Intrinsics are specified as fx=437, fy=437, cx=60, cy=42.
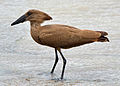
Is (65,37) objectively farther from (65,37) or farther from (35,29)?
(35,29)

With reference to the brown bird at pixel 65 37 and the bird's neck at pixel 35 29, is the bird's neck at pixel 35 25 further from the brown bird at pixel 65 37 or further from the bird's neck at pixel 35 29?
the brown bird at pixel 65 37

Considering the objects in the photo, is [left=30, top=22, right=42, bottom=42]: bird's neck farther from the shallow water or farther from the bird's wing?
the shallow water

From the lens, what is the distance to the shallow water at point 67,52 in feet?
20.4

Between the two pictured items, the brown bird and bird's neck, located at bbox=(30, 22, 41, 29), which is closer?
the brown bird

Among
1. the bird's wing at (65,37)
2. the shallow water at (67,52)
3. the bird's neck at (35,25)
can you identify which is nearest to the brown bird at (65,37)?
the bird's wing at (65,37)

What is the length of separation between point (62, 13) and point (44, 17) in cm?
444

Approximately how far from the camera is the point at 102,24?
977cm

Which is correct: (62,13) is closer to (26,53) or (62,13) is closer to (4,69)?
(26,53)

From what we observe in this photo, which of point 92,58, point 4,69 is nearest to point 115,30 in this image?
point 92,58

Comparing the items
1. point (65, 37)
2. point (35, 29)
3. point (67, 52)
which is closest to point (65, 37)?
point (65, 37)

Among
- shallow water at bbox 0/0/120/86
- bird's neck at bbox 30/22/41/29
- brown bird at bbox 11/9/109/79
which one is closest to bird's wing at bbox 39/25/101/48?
brown bird at bbox 11/9/109/79

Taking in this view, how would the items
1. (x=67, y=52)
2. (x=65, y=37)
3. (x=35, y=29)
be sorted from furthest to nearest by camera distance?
(x=67, y=52), (x=35, y=29), (x=65, y=37)

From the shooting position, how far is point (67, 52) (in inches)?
310

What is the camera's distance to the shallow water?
6.23m
